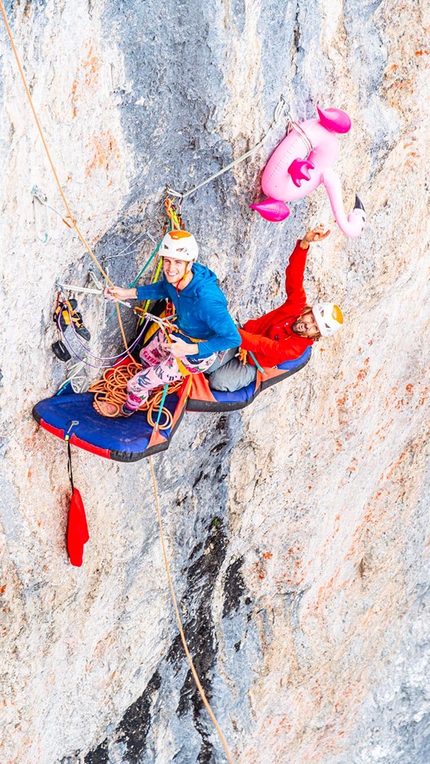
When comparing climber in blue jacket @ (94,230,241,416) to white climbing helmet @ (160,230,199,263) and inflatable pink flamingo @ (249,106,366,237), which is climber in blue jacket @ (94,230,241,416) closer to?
white climbing helmet @ (160,230,199,263)

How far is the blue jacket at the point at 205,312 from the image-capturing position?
12.5ft

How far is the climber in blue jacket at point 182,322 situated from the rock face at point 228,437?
0.32 meters

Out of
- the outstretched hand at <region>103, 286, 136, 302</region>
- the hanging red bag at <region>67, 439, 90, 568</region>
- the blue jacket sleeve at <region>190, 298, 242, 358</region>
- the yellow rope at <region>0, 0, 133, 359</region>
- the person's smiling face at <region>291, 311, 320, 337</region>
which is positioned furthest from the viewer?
the hanging red bag at <region>67, 439, 90, 568</region>

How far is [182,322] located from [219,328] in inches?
11.7

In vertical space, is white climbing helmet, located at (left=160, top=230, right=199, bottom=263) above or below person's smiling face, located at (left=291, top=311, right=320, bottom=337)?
above

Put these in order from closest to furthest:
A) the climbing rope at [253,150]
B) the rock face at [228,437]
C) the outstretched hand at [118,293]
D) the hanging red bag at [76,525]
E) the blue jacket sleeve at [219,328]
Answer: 1. the rock face at [228,437]
2. the blue jacket sleeve at [219,328]
3. the outstretched hand at [118,293]
4. the climbing rope at [253,150]
5. the hanging red bag at [76,525]

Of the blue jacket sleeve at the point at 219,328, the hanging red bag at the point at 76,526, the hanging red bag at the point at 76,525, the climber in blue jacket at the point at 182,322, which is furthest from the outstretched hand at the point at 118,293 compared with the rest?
the hanging red bag at the point at 76,526

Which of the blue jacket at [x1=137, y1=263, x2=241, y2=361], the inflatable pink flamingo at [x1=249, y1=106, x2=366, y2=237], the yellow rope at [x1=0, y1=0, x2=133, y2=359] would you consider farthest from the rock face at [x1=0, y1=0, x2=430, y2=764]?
the blue jacket at [x1=137, y1=263, x2=241, y2=361]

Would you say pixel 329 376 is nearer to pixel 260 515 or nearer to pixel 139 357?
pixel 260 515

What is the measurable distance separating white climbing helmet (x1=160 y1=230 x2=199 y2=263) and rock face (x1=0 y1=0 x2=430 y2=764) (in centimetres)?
39

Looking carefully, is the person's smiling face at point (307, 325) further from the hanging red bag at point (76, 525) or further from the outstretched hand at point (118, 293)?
the hanging red bag at point (76, 525)

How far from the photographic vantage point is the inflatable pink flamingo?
4.31m

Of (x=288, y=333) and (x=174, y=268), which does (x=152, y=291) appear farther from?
(x=288, y=333)

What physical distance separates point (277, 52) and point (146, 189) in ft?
3.68
